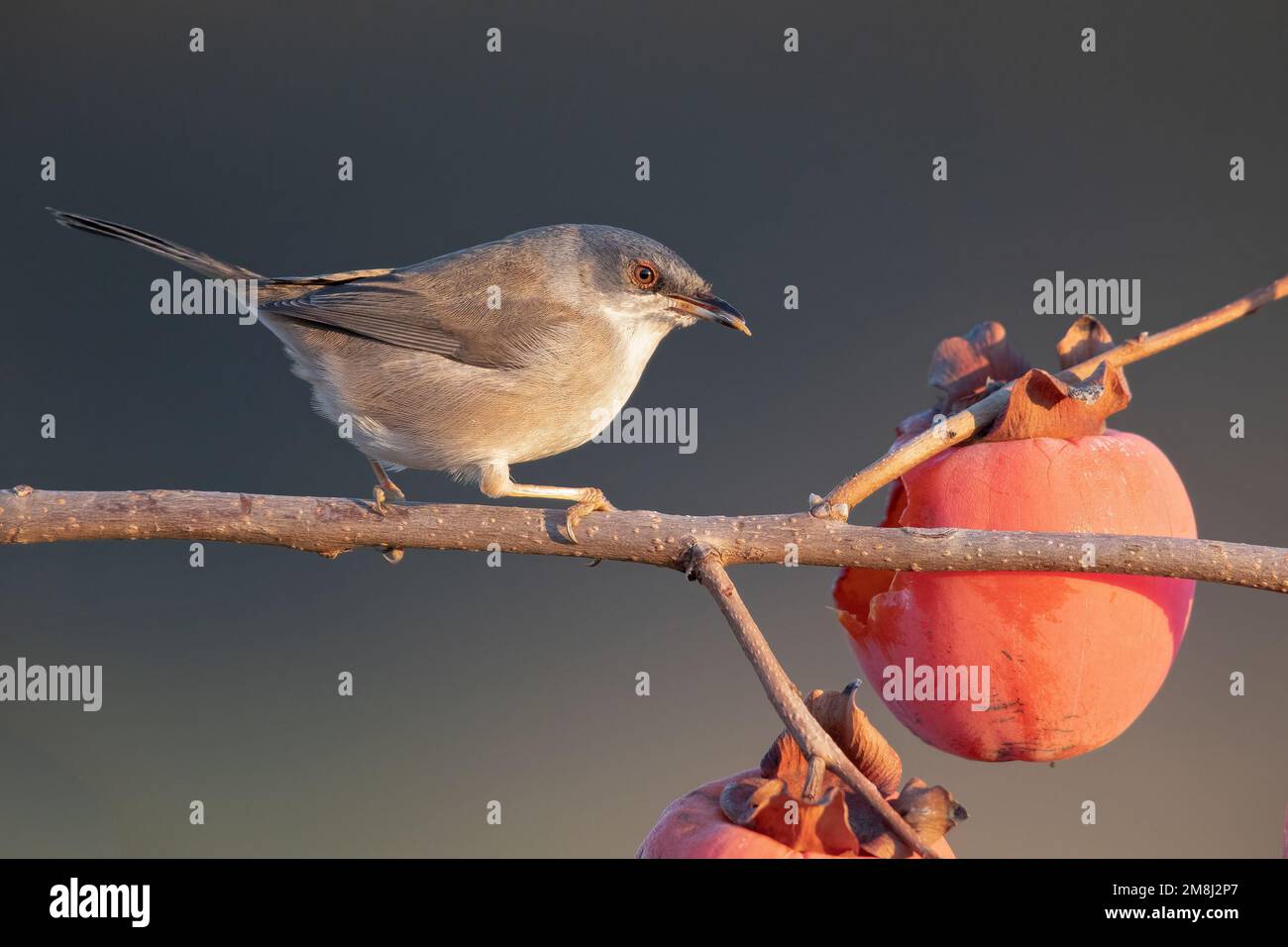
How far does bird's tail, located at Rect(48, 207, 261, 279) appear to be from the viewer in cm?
231

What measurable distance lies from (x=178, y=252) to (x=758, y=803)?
6.36 ft

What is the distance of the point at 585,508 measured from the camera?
5.91ft

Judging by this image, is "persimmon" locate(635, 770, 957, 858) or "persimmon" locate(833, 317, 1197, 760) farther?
"persimmon" locate(833, 317, 1197, 760)

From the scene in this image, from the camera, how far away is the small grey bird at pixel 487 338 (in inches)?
99.6

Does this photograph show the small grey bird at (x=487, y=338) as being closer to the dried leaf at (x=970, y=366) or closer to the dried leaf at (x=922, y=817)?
the dried leaf at (x=970, y=366)

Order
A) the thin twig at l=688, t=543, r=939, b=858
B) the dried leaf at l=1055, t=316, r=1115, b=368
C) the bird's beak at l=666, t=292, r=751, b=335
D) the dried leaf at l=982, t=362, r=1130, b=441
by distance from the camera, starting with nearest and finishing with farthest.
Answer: the thin twig at l=688, t=543, r=939, b=858 → the dried leaf at l=982, t=362, r=1130, b=441 → the dried leaf at l=1055, t=316, r=1115, b=368 → the bird's beak at l=666, t=292, r=751, b=335

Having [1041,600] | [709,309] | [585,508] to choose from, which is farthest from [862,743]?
[709,309]

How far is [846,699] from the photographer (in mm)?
1657

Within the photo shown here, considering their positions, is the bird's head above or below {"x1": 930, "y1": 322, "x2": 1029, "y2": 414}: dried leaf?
above

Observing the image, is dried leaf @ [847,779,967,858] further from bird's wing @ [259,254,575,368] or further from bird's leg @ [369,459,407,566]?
bird's wing @ [259,254,575,368]

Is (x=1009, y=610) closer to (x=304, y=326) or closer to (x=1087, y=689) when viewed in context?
(x=1087, y=689)

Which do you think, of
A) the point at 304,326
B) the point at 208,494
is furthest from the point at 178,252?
the point at 208,494
